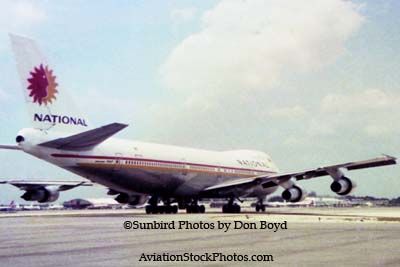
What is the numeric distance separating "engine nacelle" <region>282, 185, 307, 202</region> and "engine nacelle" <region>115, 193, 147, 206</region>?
415 inches

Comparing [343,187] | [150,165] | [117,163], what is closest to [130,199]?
[150,165]

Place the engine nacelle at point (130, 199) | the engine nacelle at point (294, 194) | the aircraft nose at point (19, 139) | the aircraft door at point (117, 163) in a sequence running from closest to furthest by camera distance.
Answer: the aircraft nose at point (19, 139), the aircraft door at point (117, 163), the engine nacelle at point (294, 194), the engine nacelle at point (130, 199)

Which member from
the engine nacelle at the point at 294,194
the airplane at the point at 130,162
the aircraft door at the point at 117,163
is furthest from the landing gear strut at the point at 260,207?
the aircraft door at the point at 117,163

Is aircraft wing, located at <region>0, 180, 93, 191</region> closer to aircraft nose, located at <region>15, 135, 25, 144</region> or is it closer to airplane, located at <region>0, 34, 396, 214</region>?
airplane, located at <region>0, 34, 396, 214</region>

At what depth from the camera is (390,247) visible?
12.1 m

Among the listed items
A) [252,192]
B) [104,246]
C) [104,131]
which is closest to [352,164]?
[252,192]

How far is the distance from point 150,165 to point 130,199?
5.57 metres

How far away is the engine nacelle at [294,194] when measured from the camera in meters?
35.3

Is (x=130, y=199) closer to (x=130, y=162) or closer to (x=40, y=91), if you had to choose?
(x=130, y=162)

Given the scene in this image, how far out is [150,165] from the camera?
3509 centimetres

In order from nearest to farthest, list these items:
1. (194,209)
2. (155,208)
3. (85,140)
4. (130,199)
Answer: (85,140), (155,208), (130,199), (194,209)

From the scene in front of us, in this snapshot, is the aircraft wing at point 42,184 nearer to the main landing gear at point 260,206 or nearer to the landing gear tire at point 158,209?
the landing gear tire at point 158,209

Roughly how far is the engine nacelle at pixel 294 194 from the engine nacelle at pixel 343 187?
8.29 ft

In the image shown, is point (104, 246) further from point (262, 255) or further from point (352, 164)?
point (352, 164)
